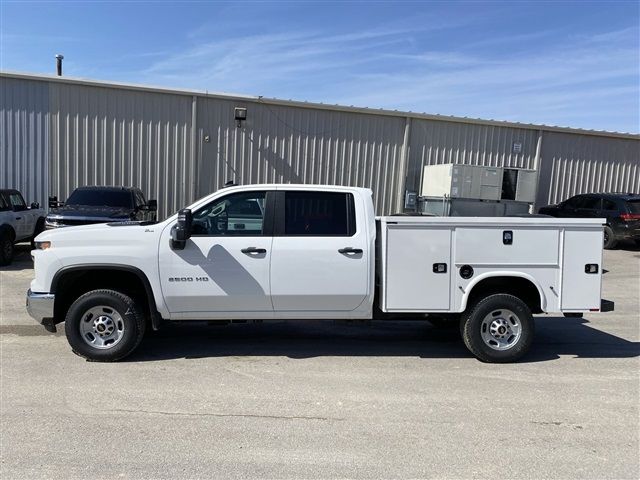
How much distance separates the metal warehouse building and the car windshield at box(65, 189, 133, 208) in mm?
3322

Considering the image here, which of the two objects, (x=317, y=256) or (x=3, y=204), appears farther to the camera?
(x=3, y=204)

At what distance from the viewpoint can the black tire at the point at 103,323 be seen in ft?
18.9

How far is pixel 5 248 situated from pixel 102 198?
7.57 feet

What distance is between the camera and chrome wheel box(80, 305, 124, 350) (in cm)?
582

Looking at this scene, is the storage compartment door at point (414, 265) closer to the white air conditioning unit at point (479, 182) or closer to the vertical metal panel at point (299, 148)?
the white air conditioning unit at point (479, 182)

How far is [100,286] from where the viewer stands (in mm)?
6133

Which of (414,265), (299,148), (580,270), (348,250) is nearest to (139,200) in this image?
(299,148)

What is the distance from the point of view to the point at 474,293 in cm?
621

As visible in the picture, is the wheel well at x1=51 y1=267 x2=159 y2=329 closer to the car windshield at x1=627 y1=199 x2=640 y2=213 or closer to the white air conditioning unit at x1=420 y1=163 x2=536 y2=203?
the white air conditioning unit at x1=420 y1=163 x2=536 y2=203

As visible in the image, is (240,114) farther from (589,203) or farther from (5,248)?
(589,203)

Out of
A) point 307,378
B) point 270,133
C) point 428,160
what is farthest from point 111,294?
point 428,160

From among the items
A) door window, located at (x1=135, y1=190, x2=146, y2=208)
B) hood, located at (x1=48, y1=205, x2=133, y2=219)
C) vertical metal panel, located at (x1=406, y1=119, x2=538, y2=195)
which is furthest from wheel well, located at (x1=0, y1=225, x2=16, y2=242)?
vertical metal panel, located at (x1=406, y1=119, x2=538, y2=195)

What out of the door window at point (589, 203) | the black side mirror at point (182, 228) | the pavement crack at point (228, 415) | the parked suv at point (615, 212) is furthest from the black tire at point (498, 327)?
the door window at point (589, 203)

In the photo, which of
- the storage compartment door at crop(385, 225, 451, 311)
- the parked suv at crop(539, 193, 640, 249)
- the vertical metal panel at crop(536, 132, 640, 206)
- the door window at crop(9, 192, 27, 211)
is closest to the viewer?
the storage compartment door at crop(385, 225, 451, 311)
